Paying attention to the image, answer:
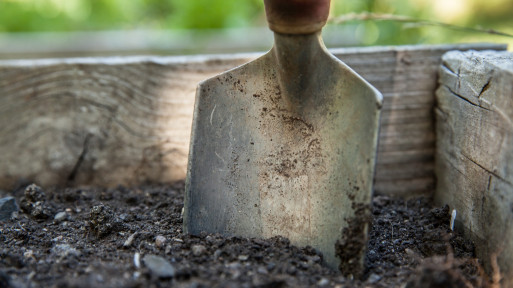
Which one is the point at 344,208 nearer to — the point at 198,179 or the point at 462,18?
the point at 198,179

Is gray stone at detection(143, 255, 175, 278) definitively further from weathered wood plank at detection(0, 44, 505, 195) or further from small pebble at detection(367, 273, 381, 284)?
weathered wood plank at detection(0, 44, 505, 195)

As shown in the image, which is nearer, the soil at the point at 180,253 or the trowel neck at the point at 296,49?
the soil at the point at 180,253

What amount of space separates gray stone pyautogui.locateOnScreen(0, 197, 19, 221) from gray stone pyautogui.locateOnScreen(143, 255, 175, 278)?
23.9 inches

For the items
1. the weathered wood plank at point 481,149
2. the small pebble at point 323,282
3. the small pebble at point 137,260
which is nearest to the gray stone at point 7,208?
the small pebble at point 137,260

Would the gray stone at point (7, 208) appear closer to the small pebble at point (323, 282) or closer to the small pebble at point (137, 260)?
the small pebble at point (137, 260)

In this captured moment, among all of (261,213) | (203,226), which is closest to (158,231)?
(203,226)

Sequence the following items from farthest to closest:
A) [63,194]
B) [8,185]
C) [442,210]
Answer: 1. [8,185]
2. [63,194]
3. [442,210]

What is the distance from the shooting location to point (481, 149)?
4.98 ft

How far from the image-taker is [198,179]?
62.0 inches

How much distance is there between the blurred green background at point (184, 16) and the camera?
377 centimetres

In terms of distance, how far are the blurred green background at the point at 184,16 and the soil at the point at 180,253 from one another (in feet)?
6.14

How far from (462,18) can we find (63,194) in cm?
372

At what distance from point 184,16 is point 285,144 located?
273 centimetres

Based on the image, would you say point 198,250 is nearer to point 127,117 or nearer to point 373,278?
point 373,278
